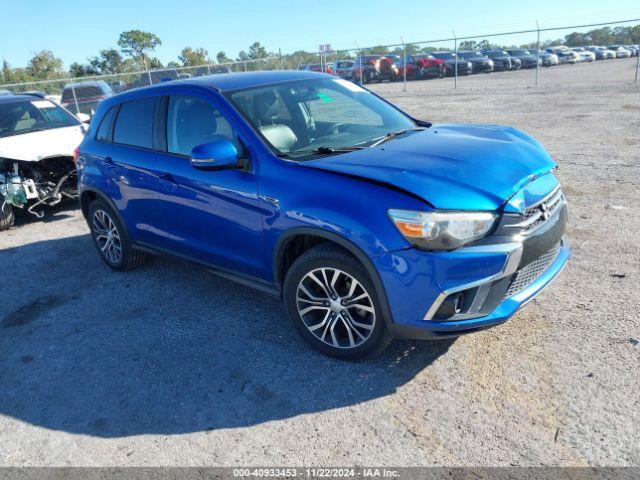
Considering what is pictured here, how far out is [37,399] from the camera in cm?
355

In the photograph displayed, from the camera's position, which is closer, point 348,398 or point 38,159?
point 348,398

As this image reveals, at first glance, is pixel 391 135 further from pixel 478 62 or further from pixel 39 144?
pixel 478 62

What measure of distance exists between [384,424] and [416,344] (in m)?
0.83

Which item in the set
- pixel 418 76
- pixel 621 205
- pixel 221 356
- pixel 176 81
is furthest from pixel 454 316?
pixel 418 76

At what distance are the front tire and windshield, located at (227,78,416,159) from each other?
0.82 m

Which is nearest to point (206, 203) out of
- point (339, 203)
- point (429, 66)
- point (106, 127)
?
point (339, 203)

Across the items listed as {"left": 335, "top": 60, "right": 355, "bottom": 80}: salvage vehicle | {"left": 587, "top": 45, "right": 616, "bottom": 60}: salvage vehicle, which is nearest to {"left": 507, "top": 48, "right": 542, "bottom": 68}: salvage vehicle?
{"left": 335, "top": 60, "right": 355, "bottom": 80}: salvage vehicle

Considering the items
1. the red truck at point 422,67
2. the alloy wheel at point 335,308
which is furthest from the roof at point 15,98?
the red truck at point 422,67

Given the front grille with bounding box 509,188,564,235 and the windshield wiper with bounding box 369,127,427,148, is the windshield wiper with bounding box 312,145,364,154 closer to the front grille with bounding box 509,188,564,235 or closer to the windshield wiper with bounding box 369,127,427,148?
the windshield wiper with bounding box 369,127,427,148

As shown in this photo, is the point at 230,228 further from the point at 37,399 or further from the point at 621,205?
the point at 621,205

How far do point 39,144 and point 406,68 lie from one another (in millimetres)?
28352

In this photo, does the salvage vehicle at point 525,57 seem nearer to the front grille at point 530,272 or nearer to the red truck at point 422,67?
the red truck at point 422,67

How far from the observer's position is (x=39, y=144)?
7.76 m

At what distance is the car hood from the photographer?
3.08 m
